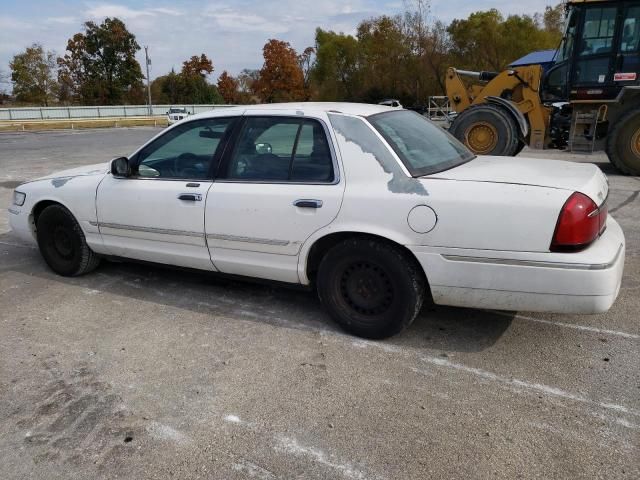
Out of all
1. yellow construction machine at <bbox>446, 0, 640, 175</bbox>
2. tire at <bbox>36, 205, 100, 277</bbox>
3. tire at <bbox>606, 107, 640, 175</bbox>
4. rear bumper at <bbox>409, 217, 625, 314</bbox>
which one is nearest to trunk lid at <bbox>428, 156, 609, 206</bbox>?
rear bumper at <bbox>409, 217, 625, 314</bbox>

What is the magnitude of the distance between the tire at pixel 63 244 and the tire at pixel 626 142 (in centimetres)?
951

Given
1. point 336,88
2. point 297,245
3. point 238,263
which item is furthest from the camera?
point 336,88

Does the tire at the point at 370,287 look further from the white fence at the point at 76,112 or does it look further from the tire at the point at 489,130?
the white fence at the point at 76,112

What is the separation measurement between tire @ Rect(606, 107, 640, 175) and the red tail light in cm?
841

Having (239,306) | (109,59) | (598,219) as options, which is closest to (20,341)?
(239,306)

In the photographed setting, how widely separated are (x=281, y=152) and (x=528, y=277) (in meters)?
1.88

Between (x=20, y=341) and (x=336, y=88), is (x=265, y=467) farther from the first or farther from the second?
(x=336, y=88)

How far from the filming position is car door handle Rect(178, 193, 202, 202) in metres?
4.07

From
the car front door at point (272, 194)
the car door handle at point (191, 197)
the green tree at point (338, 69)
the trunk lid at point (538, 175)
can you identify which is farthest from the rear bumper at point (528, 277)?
the green tree at point (338, 69)

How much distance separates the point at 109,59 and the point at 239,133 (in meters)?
65.1

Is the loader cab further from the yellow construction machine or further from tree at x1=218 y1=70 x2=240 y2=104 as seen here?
tree at x1=218 y1=70 x2=240 y2=104

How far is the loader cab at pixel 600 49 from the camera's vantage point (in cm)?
979

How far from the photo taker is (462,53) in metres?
41.8

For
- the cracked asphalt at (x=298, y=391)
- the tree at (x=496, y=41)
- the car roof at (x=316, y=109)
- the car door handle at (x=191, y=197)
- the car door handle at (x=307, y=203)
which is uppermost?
the tree at (x=496, y=41)
